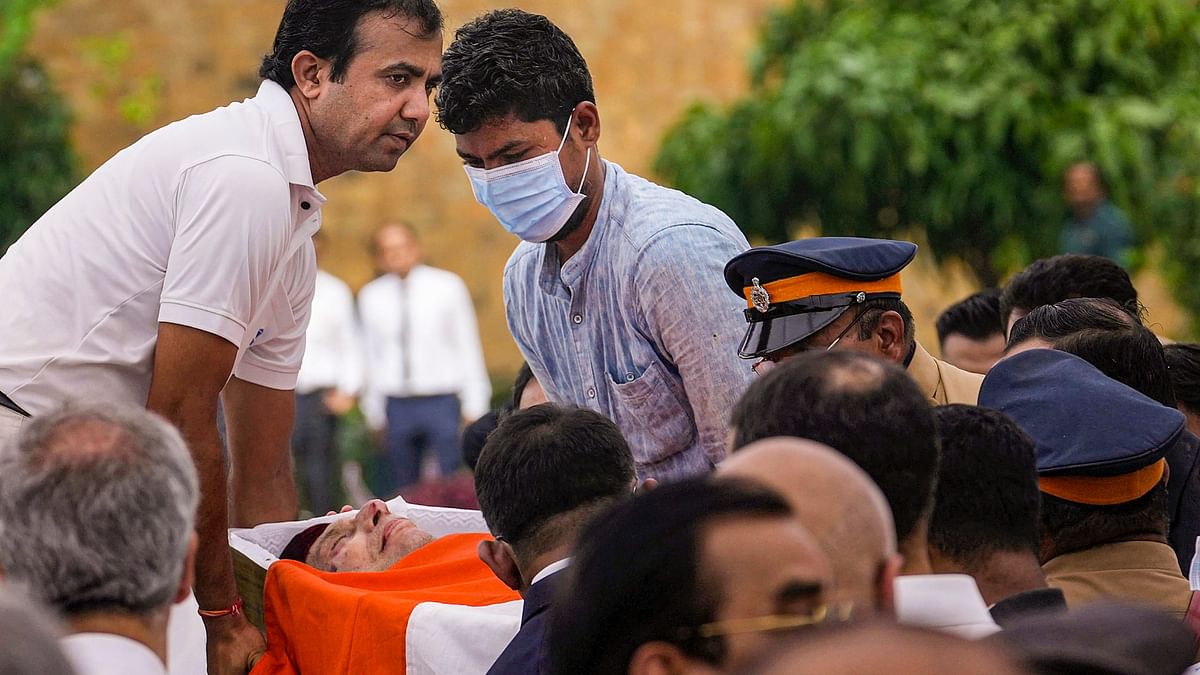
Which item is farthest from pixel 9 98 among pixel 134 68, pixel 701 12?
pixel 701 12

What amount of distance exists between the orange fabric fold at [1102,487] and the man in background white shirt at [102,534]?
155 centimetres

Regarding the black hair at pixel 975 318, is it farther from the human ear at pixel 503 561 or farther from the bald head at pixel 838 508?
the bald head at pixel 838 508

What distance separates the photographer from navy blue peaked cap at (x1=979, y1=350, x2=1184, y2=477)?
3004 mm

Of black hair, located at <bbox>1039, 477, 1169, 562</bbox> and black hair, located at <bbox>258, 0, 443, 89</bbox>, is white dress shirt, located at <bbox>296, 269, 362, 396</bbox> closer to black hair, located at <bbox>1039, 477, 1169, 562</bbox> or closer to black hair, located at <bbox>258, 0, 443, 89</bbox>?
black hair, located at <bbox>258, 0, 443, 89</bbox>

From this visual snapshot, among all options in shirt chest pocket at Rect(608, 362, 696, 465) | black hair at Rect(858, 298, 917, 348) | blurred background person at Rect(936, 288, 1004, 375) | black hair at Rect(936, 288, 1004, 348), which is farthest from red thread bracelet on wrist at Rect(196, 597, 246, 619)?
black hair at Rect(936, 288, 1004, 348)

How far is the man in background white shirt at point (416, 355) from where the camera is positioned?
9.43 metres

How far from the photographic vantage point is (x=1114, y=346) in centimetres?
362

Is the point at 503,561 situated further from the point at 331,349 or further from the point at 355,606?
the point at 331,349

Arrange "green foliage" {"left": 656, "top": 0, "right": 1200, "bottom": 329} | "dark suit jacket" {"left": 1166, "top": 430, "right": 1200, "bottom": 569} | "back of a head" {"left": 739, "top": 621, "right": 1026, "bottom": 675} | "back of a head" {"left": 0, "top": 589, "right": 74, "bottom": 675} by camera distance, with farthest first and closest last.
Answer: "green foliage" {"left": 656, "top": 0, "right": 1200, "bottom": 329}
"dark suit jacket" {"left": 1166, "top": 430, "right": 1200, "bottom": 569}
"back of a head" {"left": 0, "top": 589, "right": 74, "bottom": 675}
"back of a head" {"left": 739, "top": 621, "right": 1026, "bottom": 675}

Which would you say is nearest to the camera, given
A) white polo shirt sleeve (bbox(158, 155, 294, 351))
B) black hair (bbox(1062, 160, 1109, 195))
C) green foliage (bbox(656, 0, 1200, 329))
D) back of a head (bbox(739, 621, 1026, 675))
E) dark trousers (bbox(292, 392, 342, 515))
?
back of a head (bbox(739, 621, 1026, 675))

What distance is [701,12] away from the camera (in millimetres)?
13148

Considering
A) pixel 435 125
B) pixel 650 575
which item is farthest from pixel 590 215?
pixel 435 125

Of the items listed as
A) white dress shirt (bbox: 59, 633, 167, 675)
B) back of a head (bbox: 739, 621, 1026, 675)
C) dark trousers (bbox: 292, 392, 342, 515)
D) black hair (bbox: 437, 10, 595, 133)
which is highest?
black hair (bbox: 437, 10, 595, 133)

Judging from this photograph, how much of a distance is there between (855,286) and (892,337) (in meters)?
0.13
